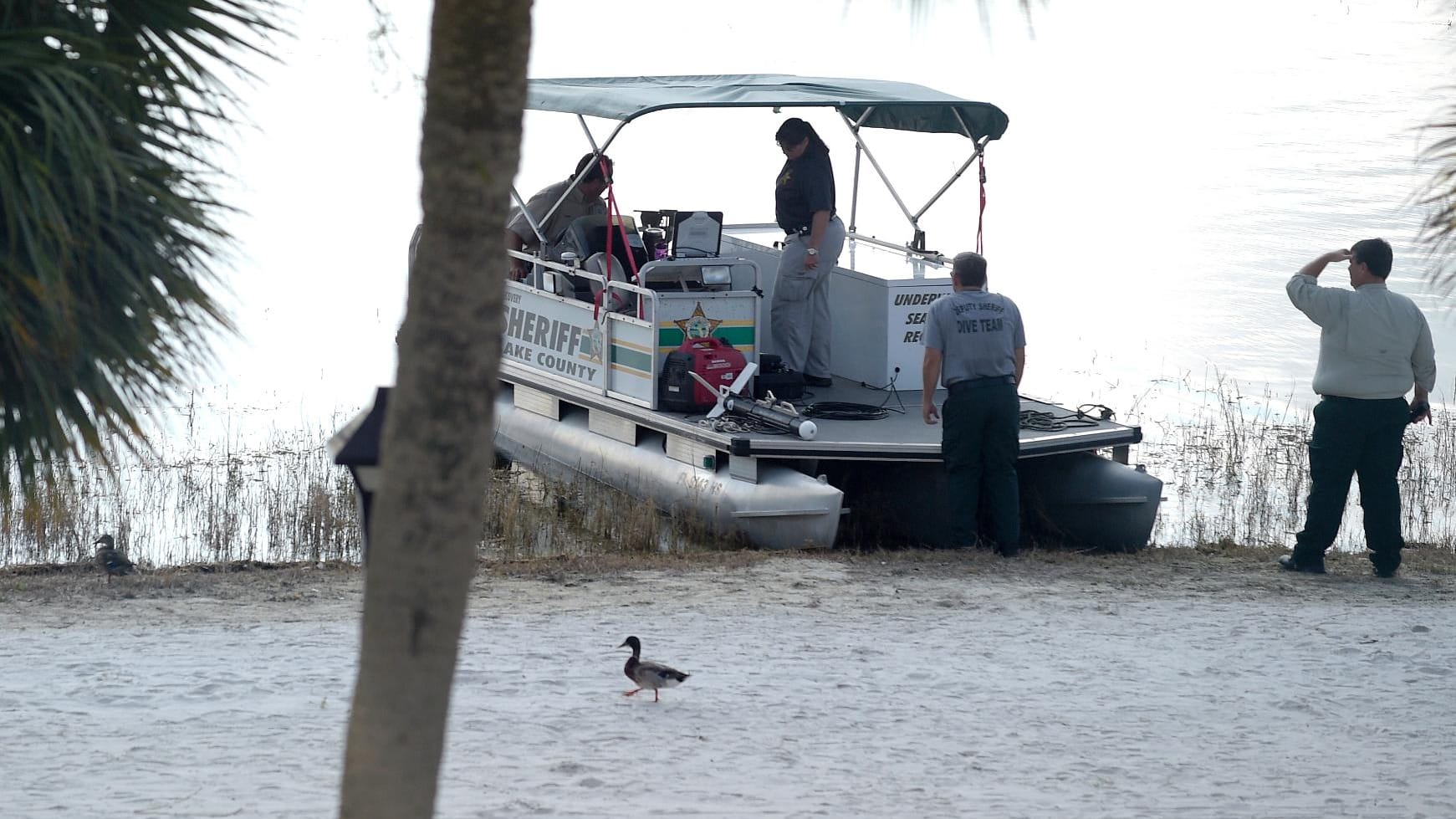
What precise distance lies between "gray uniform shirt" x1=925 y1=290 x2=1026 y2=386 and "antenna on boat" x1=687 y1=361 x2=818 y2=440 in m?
1.10

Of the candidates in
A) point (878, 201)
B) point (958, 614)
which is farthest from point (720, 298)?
point (878, 201)

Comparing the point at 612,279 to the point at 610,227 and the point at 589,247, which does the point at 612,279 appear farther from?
the point at 610,227

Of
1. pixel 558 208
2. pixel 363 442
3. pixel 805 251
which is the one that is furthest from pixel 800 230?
pixel 363 442

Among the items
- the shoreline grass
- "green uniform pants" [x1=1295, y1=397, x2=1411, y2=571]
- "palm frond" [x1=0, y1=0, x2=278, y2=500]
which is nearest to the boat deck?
the shoreline grass

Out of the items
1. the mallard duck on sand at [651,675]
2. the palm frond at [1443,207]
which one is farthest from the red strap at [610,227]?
the palm frond at [1443,207]

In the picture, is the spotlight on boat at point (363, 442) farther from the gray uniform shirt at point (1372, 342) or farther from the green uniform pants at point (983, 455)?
the gray uniform shirt at point (1372, 342)

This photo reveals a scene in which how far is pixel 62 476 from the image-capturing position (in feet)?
15.1

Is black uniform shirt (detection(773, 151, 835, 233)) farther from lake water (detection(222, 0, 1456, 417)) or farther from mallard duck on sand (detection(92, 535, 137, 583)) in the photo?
mallard duck on sand (detection(92, 535, 137, 583))

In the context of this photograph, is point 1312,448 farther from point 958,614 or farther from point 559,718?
point 559,718

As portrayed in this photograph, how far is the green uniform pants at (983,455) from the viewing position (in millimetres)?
9789

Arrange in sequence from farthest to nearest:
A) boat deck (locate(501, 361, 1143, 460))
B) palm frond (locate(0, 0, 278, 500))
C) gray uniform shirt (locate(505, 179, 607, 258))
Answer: gray uniform shirt (locate(505, 179, 607, 258)) < boat deck (locate(501, 361, 1143, 460)) < palm frond (locate(0, 0, 278, 500))

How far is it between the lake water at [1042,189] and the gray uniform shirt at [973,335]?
6.72 ft

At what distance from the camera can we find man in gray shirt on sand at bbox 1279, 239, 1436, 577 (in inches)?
361

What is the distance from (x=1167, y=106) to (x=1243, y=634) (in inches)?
1357
